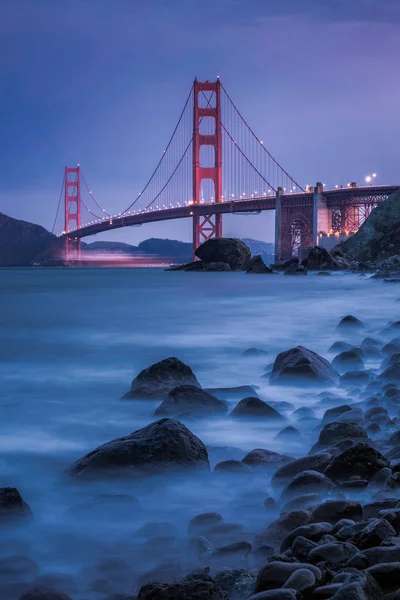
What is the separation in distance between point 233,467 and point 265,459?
153mm

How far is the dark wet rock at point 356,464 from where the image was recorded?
241 cm

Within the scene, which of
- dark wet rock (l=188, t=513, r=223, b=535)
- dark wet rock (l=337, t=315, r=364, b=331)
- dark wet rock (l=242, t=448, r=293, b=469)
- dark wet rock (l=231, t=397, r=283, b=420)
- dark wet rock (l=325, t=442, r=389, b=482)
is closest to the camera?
dark wet rock (l=188, t=513, r=223, b=535)

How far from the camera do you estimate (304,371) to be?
438cm

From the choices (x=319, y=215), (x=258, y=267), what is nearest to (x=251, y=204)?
(x=319, y=215)

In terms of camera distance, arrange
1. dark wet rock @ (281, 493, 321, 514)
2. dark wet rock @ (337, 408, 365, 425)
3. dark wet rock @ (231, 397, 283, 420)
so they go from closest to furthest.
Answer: dark wet rock @ (281, 493, 321, 514)
dark wet rock @ (337, 408, 365, 425)
dark wet rock @ (231, 397, 283, 420)

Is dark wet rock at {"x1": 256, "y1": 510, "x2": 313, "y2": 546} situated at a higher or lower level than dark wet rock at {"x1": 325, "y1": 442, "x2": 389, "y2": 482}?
lower

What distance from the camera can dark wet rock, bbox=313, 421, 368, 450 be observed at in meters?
2.87

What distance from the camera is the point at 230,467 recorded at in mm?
2631

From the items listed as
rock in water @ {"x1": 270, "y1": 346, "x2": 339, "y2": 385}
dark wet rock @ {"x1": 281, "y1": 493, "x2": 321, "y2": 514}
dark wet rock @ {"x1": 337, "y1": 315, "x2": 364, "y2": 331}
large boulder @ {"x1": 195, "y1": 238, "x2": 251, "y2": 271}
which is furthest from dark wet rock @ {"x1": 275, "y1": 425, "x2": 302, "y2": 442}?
large boulder @ {"x1": 195, "y1": 238, "x2": 251, "y2": 271}

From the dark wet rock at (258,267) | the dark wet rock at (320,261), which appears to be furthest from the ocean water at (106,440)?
the dark wet rock at (320,261)

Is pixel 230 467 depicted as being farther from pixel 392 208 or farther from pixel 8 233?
pixel 8 233

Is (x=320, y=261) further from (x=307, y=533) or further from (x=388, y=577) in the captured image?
(x=388, y=577)

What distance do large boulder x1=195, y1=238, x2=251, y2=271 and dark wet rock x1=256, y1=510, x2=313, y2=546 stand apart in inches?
1591

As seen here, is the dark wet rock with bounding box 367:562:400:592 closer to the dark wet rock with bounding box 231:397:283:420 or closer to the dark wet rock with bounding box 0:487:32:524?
the dark wet rock with bounding box 0:487:32:524
